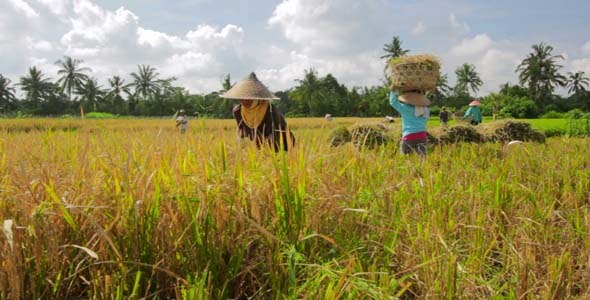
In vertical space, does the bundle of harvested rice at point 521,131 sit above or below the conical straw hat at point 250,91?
below

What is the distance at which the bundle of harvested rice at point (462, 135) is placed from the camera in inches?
326

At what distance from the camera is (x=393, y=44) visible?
6053 cm

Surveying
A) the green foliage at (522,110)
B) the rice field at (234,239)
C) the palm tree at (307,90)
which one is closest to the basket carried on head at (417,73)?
the rice field at (234,239)

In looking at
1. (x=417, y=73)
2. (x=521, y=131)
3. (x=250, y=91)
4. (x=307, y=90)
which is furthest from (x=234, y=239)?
(x=307, y=90)

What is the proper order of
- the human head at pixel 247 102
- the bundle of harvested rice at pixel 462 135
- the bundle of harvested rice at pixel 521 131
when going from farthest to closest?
the bundle of harvested rice at pixel 521 131
the bundle of harvested rice at pixel 462 135
the human head at pixel 247 102

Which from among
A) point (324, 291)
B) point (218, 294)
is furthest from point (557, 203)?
point (218, 294)

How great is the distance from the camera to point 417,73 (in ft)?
15.9

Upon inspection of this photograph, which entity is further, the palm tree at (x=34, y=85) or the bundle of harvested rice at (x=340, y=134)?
the palm tree at (x=34, y=85)

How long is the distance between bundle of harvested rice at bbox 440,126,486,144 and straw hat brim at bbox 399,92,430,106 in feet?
11.7

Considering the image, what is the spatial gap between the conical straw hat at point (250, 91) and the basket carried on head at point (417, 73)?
204 centimetres

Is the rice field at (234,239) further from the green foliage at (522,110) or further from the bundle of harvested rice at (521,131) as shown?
the green foliage at (522,110)

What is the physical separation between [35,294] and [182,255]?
43 centimetres

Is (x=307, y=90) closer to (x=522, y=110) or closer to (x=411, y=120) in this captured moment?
(x=522, y=110)

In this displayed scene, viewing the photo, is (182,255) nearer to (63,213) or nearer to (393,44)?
(63,213)
